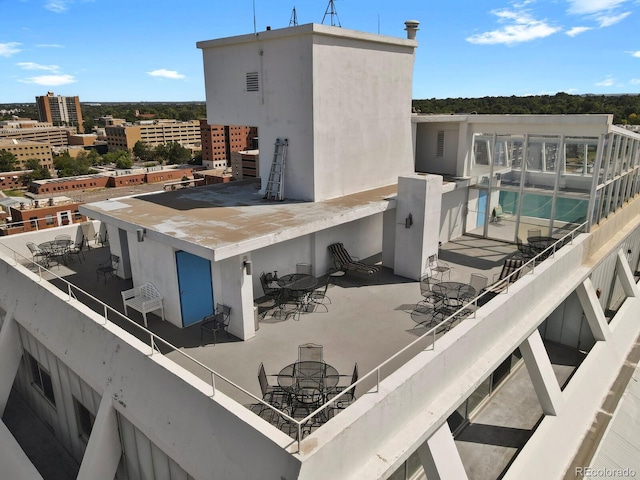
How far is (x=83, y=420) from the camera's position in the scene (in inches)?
370

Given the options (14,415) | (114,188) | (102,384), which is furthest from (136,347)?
(114,188)

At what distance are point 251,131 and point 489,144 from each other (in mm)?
90818

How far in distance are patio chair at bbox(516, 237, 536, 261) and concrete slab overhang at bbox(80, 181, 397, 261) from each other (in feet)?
14.0

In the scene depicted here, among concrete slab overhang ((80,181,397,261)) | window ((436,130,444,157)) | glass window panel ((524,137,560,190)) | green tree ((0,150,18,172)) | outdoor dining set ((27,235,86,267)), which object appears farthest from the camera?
green tree ((0,150,18,172))

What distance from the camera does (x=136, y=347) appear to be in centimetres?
703

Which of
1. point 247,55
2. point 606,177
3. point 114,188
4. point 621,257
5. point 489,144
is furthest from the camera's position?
point 114,188

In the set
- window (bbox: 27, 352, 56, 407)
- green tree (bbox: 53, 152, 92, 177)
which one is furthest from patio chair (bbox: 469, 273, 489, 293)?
green tree (bbox: 53, 152, 92, 177)

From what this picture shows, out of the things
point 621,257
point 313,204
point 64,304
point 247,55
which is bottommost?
point 621,257

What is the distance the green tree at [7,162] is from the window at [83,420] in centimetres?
11994

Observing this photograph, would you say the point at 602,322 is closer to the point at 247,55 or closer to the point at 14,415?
the point at 247,55

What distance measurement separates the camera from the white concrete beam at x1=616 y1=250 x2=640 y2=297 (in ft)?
55.6

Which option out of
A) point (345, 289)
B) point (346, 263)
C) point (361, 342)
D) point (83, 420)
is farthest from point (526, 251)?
point (83, 420)

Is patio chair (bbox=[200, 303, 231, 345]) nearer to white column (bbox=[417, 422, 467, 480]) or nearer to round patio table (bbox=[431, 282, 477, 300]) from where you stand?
white column (bbox=[417, 422, 467, 480])

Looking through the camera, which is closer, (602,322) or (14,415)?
(14,415)
